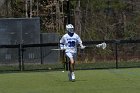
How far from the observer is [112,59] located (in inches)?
1163

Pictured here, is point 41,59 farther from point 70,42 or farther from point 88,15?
point 88,15

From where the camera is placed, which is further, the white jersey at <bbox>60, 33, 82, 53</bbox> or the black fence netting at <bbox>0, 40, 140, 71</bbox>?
the black fence netting at <bbox>0, 40, 140, 71</bbox>

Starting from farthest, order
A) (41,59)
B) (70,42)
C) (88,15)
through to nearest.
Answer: (88,15) < (41,59) < (70,42)

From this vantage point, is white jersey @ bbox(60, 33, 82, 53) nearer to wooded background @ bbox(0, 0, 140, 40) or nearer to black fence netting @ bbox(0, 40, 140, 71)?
black fence netting @ bbox(0, 40, 140, 71)

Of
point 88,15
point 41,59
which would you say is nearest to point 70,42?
point 41,59

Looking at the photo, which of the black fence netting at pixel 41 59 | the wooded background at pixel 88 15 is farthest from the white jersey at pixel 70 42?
the wooded background at pixel 88 15

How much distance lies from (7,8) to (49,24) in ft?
10.5

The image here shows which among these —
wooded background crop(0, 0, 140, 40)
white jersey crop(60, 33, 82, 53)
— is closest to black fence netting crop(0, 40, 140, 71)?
wooded background crop(0, 0, 140, 40)

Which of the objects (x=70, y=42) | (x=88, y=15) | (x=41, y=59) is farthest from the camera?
(x=88, y=15)

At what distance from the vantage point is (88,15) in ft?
115

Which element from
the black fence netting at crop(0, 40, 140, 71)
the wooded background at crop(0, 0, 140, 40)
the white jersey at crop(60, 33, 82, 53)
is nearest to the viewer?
the white jersey at crop(60, 33, 82, 53)

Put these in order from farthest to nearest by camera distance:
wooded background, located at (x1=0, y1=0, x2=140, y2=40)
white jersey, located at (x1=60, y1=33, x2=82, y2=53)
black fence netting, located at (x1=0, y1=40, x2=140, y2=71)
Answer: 1. wooded background, located at (x1=0, y1=0, x2=140, y2=40)
2. black fence netting, located at (x1=0, y1=40, x2=140, y2=71)
3. white jersey, located at (x1=60, y1=33, x2=82, y2=53)

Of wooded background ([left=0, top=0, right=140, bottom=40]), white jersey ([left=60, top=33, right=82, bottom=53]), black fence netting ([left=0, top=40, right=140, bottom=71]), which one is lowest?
black fence netting ([left=0, top=40, right=140, bottom=71])

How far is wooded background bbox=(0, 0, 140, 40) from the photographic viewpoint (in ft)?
113
